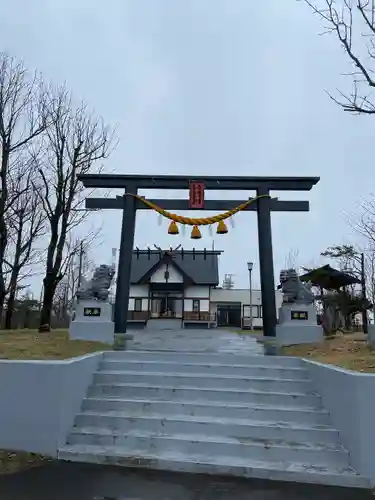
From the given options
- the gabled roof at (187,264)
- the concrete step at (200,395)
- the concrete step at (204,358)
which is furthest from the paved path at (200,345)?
the gabled roof at (187,264)

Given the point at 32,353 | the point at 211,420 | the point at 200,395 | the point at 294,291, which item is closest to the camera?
the point at 211,420

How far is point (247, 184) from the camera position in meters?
12.2

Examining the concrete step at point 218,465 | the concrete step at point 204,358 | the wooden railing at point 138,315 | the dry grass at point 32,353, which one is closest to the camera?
the concrete step at point 218,465

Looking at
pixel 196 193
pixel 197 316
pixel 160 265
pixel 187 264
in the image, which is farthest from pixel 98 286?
pixel 187 264

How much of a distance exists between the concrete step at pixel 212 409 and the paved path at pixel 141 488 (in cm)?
111

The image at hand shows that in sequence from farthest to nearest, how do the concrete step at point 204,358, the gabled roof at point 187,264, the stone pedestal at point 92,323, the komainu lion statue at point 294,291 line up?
1. the gabled roof at point 187,264
2. the komainu lion statue at point 294,291
3. the stone pedestal at point 92,323
4. the concrete step at point 204,358

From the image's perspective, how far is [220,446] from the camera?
4781mm

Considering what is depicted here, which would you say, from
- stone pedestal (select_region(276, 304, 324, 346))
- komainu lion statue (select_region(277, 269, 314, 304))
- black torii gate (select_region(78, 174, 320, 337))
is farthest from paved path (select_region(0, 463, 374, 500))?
black torii gate (select_region(78, 174, 320, 337))

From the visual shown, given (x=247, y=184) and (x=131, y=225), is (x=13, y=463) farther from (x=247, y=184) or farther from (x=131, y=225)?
(x=247, y=184)

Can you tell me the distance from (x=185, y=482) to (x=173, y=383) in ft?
6.45

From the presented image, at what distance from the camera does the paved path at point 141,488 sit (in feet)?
12.5

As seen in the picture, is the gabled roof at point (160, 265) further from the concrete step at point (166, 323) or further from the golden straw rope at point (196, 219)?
the golden straw rope at point (196, 219)

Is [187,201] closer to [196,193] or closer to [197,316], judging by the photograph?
[196,193]

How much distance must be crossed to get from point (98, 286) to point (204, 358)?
4.16m
